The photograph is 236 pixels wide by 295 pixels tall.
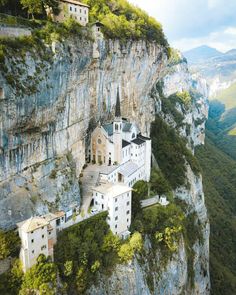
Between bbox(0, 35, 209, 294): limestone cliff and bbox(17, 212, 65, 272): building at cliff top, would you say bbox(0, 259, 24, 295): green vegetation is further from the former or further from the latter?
bbox(0, 35, 209, 294): limestone cliff

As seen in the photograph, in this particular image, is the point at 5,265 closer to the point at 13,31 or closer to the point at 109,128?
the point at 13,31

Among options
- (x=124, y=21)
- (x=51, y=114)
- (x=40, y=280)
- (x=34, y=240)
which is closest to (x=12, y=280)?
(x=40, y=280)

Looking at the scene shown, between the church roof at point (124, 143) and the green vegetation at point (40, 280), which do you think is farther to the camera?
→ the church roof at point (124, 143)

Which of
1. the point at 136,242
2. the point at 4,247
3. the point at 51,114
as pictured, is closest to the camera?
the point at 4,247

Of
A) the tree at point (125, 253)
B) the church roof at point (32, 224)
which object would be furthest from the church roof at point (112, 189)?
the church roof at point (32, 224)

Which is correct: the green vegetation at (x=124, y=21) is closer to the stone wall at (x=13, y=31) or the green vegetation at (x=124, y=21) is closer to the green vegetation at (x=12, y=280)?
the stone wall at (x=13, y=31)

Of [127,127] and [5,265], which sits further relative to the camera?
[127,127]

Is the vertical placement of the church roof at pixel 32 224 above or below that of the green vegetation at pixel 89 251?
above

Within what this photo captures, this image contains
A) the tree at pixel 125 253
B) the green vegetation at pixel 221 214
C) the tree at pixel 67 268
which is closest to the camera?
the tree at pixel 67 268
